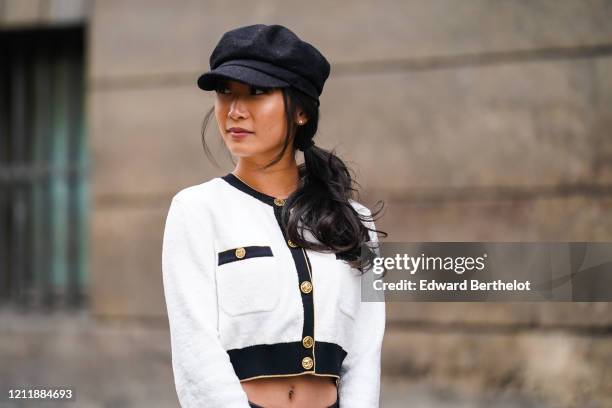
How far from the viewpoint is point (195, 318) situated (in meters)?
2.24

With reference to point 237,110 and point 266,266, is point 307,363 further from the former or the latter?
point 237,110

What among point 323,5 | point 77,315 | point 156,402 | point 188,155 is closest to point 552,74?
point 323,5

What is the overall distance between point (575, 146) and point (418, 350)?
1.67 m

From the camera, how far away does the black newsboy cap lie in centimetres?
232

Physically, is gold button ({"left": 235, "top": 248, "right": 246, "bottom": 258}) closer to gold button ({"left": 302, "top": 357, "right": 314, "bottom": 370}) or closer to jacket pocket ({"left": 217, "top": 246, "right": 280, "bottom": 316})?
jacket pocket ({"left": 217, "top": 246, "right": 280, "bottom": 316})

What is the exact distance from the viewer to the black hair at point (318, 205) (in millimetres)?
2416

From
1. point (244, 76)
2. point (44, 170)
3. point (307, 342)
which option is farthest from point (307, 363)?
point (44, 170)

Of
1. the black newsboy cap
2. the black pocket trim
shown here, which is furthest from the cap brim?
the black pocket trim

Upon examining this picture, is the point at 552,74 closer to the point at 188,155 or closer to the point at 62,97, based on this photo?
the point at 188,155

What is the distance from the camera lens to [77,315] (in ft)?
21.3

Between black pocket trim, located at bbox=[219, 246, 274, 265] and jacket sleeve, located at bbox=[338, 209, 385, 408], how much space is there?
1.07 feet

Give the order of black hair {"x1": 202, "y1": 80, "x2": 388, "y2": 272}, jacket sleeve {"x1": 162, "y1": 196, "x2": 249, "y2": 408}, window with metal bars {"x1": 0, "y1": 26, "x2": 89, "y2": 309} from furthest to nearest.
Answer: window with metal bars {"x1": 0, "y1": 26, "x2": 89, "y2": 309} → black hair {"x1": 202, "y1": 80, "x2": 388, "y2": 272} → jacket sleeve {"x1": 162, "y1": 196, "x2": 249, "y2": 408}

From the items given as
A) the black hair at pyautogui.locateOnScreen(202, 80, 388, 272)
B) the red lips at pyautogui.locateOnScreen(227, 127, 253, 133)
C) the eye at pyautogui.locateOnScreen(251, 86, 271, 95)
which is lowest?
the black hair at pyautogui.locateOnScreen(202, 80, 388, 272)

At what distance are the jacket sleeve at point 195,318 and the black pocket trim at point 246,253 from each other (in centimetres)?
3
